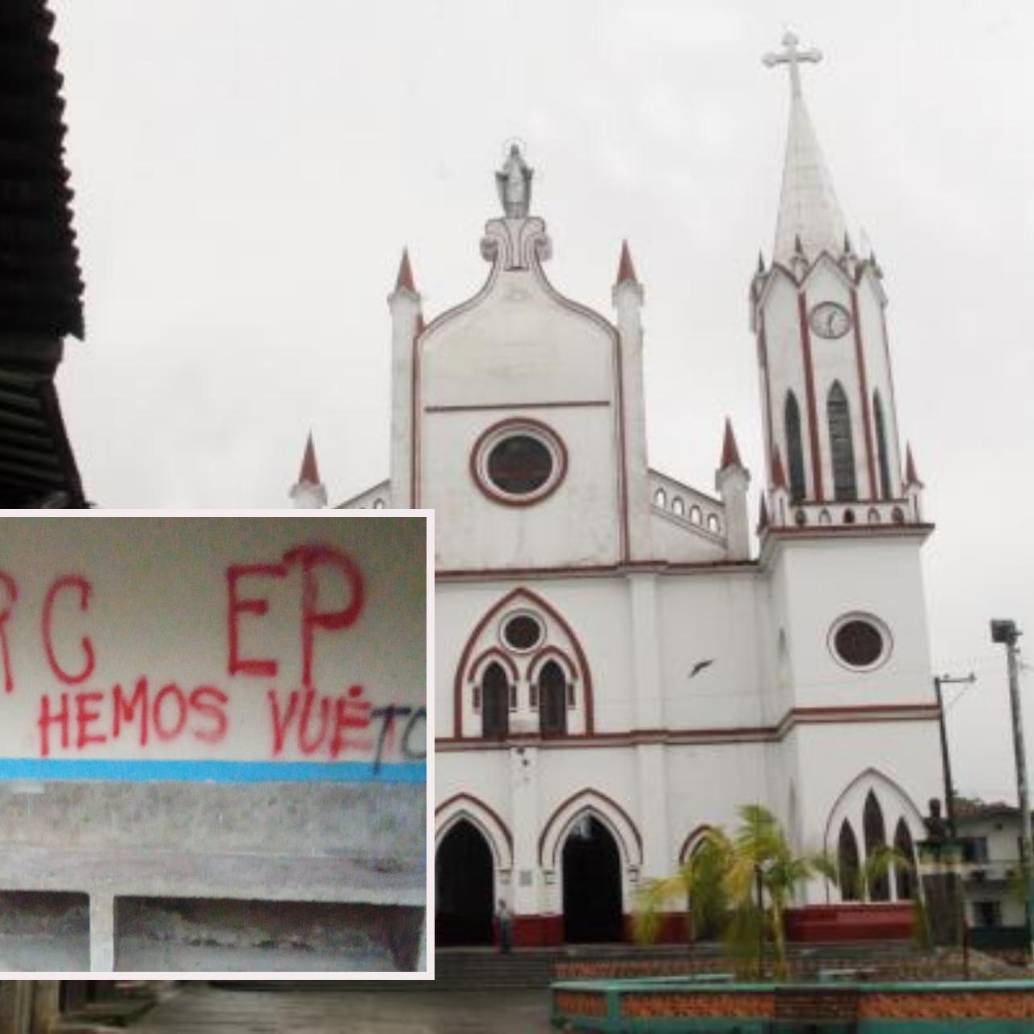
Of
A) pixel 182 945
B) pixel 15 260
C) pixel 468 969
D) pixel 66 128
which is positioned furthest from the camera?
pixel 468 969

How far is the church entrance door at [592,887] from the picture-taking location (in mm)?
27609

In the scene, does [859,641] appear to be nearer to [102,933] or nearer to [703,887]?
[703,887]

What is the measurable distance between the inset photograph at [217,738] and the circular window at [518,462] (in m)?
25.4

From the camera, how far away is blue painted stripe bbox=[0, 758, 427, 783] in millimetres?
3170

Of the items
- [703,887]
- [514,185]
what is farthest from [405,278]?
[703,887]

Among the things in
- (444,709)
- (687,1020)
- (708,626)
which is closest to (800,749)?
(708,626)

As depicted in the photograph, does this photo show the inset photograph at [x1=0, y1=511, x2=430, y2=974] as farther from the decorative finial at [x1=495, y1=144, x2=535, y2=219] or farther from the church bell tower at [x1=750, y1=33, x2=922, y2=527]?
the decorative finial at [x1=495, y1=144, x2=535, y2=219]

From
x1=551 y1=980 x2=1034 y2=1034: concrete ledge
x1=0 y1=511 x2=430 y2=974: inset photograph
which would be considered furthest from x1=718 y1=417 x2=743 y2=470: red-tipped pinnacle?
x1=0 y1=511 x2=430 y2=974: inset photograph

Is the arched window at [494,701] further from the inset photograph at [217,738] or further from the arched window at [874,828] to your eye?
the inset photograph at [217,738]

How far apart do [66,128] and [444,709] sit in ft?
77.3

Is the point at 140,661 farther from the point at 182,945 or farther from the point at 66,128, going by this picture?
the point at 66,128

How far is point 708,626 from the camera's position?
28188 mm

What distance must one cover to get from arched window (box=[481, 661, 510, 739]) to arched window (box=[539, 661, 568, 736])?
64 cm

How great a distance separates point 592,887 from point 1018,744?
7900 millimetres
